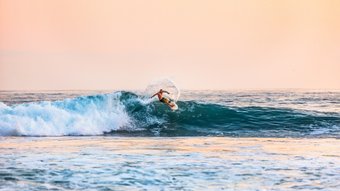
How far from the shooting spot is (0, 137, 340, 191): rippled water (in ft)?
32.3

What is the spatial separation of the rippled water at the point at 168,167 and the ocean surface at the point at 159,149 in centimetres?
2

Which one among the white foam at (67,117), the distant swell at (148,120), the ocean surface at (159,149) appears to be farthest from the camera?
→ the distant swell at (148,120)

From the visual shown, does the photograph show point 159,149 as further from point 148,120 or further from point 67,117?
point 148,120

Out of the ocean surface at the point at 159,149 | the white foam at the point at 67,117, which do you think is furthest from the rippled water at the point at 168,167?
the white foam at the point at 67,117

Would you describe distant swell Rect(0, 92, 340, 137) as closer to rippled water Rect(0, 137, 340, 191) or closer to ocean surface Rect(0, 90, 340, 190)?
ocean surface Rect(0, 90, 340, 190)

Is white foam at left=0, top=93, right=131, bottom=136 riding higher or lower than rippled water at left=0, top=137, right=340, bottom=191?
higher

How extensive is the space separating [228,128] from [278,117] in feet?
13.2

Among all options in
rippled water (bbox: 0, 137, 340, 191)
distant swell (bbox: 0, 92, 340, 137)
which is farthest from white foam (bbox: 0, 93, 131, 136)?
rippled water (bbox: 0, 137, 340, 191)

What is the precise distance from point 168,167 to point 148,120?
14535 mm

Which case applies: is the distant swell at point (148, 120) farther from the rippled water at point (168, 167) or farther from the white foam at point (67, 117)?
the rippled water at point (168, 167)

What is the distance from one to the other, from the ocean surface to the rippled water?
20 mm

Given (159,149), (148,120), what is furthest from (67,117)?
(159,149)

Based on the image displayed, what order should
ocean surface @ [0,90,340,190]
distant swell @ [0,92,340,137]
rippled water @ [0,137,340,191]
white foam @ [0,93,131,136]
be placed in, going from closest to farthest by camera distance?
rippled water @ [0,137,340,191] → ocean surface @ [0,90,340,190] → white foam @ [0,93,131,136] → distant swell @ [0,92,340,137]

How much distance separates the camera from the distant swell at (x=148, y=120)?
22.5 m
